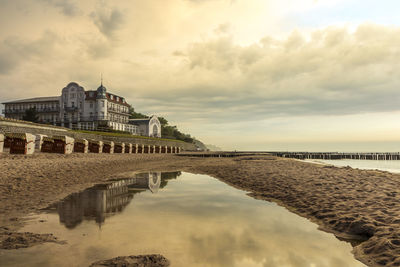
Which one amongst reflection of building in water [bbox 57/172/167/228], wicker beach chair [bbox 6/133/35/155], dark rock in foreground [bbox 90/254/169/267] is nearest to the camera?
dark rock in foreground [bbox 90/254/169/267]

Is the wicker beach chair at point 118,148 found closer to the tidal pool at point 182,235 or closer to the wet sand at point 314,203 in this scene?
the wet sand at point 314,203

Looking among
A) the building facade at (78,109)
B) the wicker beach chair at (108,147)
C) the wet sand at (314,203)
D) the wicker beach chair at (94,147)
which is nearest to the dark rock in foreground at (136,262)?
the wet sand at (314,203)

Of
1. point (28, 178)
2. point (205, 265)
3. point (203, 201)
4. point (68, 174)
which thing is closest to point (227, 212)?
point (203, 201)

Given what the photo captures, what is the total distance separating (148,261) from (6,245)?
8.38 feet

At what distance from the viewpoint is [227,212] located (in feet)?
22.2

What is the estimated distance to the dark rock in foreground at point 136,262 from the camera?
11.6ft

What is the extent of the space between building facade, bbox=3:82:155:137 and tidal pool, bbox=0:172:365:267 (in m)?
69.2

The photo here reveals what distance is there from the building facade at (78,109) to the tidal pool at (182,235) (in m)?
69.2

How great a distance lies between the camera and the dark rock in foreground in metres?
3.55

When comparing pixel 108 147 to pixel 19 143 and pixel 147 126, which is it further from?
pixel 147 126

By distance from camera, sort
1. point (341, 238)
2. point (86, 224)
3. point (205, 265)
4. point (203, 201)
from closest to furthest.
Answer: point (205, 265) < point (341, 238) < point (86, 224) < point (203, 201)

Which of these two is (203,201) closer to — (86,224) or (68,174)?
(86,224)

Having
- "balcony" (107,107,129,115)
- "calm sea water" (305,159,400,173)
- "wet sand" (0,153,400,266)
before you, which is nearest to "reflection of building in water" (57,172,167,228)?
"wet sand" (0,153,400,266)

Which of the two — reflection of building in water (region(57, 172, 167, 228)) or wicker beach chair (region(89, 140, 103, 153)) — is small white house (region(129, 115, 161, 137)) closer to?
wicker beach chair (region(89, 140, 103, 153))
